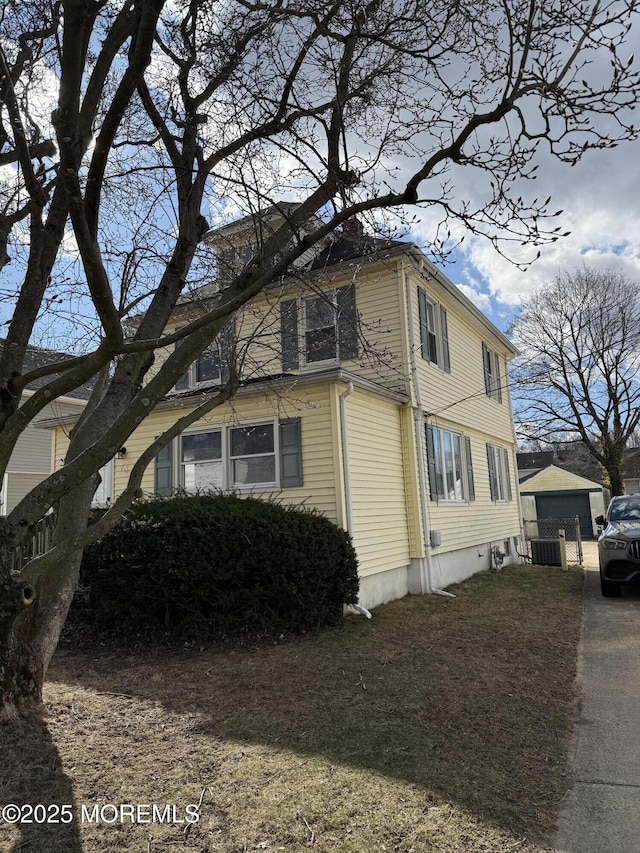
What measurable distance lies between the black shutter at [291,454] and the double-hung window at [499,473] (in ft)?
25.0

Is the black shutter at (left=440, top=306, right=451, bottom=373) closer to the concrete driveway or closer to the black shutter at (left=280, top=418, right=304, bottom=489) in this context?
the black shutter at (left=280, top=418, right=304, bottom=489)

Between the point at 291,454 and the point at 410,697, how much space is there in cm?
513

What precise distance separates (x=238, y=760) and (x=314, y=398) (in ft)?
20.4

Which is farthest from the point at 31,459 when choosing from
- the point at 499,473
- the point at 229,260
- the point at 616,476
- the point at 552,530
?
the point at 616,476

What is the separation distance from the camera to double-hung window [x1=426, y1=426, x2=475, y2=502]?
37.6ft

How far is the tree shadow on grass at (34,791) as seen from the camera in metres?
2.80

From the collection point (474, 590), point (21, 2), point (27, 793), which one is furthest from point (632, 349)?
point (27, 793)

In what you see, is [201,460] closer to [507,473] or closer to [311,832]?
[311,832]

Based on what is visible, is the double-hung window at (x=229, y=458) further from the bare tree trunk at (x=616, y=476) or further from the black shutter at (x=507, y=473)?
the bare tree trunk at (x=616, y=476)

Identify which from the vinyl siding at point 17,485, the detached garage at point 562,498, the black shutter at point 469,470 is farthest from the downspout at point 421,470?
the detached garage at point 562,498

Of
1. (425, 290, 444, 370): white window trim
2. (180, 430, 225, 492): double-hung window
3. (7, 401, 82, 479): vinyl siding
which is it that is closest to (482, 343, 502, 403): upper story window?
(425, 290, 444, 370): white window trim

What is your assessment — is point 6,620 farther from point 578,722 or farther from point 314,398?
point 314,398

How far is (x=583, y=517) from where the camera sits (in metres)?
32.5

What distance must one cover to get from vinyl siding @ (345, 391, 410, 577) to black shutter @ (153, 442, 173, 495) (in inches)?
150
